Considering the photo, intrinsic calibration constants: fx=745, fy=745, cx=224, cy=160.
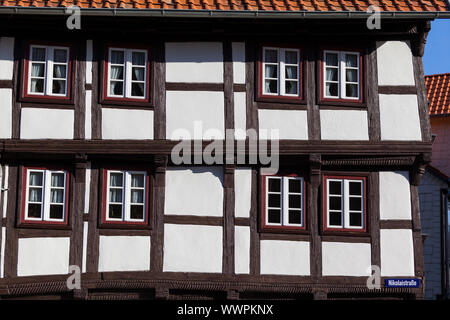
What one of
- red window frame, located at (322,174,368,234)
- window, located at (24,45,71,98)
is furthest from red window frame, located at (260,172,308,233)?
window, located at (24,45,71,98)

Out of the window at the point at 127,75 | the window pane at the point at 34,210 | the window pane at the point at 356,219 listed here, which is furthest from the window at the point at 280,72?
the window pane at the point at 34,210

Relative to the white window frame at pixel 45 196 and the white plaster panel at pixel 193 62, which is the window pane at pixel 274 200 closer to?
the white plaster panel at pixel 193 62

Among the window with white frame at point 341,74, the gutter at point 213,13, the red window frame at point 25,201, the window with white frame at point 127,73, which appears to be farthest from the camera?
the window with white frame at point 341,74

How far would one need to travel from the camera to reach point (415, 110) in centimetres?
1352

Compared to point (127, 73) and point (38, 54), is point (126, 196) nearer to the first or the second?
point (127, 73)

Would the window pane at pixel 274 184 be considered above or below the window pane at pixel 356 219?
above

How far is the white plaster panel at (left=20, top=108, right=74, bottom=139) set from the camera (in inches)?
510

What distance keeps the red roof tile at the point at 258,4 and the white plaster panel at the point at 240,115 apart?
1.55 metres

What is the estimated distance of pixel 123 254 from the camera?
1293cm

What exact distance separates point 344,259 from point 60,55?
6.24m

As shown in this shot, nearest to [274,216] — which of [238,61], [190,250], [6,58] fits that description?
[190,250]

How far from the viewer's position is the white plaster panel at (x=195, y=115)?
13.2m

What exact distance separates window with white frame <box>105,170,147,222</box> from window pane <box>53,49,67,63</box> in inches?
86.0

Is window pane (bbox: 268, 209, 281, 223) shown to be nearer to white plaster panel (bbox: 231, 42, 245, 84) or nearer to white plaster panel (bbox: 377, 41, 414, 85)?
white plaster panel (bbox: 231, 42, 245, 84)
